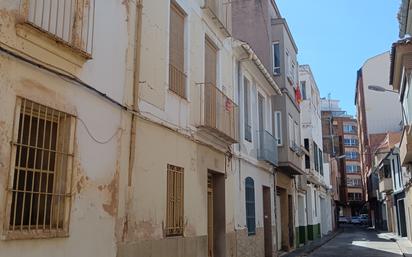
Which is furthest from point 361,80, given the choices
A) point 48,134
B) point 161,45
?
point 48,134

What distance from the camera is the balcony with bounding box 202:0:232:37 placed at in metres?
11.5

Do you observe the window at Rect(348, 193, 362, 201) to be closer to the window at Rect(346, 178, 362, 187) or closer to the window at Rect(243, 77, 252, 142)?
the window at Rect(346, 178, 362, 187)

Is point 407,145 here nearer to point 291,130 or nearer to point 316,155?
point 291,130

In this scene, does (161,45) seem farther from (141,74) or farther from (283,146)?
(283,146)

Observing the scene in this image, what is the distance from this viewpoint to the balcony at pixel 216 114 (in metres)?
10.7

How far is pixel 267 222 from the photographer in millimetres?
16797

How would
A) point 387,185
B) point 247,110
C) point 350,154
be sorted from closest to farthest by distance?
point 247,110, point 387,185, point 350,154

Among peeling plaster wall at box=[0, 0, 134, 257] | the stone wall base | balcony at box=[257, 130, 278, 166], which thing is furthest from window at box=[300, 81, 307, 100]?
peeling plaster wall at box=[0, 0, 134, 257]

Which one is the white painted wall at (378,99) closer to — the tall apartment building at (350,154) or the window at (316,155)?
the window at (316,155)

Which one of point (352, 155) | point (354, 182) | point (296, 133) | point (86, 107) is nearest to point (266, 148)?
point (296, 133)

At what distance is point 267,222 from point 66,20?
12284 millimetres

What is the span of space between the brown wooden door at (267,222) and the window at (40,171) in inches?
457

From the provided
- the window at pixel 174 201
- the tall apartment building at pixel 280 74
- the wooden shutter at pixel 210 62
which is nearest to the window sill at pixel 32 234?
the window at pixel 174 201

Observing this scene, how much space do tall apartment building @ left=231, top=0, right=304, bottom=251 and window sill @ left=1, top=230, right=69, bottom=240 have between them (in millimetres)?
13138
